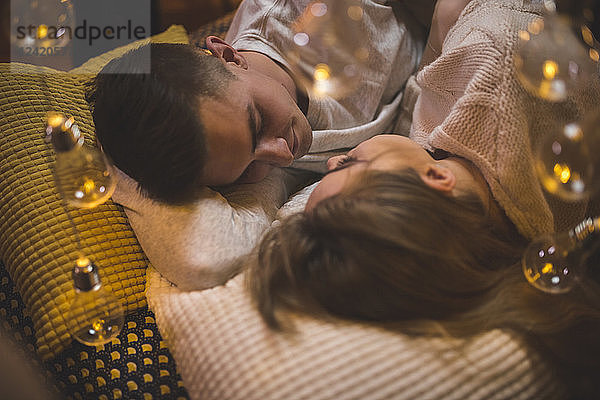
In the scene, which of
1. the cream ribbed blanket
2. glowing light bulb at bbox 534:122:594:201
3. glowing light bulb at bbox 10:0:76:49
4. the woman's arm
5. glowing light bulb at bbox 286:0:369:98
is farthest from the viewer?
glowing light bulb at bbox 286:0:369:98

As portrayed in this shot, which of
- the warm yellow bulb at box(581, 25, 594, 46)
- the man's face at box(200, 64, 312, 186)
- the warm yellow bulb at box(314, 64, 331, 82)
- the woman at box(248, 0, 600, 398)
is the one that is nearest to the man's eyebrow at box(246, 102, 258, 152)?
the man's face at box(200, 64, 312, 186)

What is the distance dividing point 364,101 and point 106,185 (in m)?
0.69

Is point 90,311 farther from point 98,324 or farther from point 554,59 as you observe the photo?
point 554,59

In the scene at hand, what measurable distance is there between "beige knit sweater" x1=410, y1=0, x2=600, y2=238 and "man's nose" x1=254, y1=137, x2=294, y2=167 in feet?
0.91

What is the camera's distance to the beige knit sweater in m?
0.87

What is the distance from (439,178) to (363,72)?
0.51m

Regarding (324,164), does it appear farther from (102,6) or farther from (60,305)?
(102,6)

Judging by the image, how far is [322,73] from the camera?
1273 mm

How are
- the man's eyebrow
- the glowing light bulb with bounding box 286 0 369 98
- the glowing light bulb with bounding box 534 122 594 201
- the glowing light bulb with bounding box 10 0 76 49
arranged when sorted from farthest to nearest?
1. the glowing light bulb with bounding box 286 0 369 98
2. the glowing light bulb with bounding box 10 0 76 49
3. the man's eyebrow
4. the glowing light bulb with bounding box 534 122 594 201

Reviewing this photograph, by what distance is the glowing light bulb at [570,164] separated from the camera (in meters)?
0.79

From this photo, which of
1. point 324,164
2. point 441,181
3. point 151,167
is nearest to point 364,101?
point 324,164

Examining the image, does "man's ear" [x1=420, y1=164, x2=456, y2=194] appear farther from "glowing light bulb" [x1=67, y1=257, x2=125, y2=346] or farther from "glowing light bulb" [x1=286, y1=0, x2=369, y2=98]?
"glowing light bulb" [x1=67, y1=257, x2=125, y2=346]

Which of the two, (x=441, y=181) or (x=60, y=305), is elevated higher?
(x=441, y=181)

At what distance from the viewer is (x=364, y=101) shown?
4.22 ft
